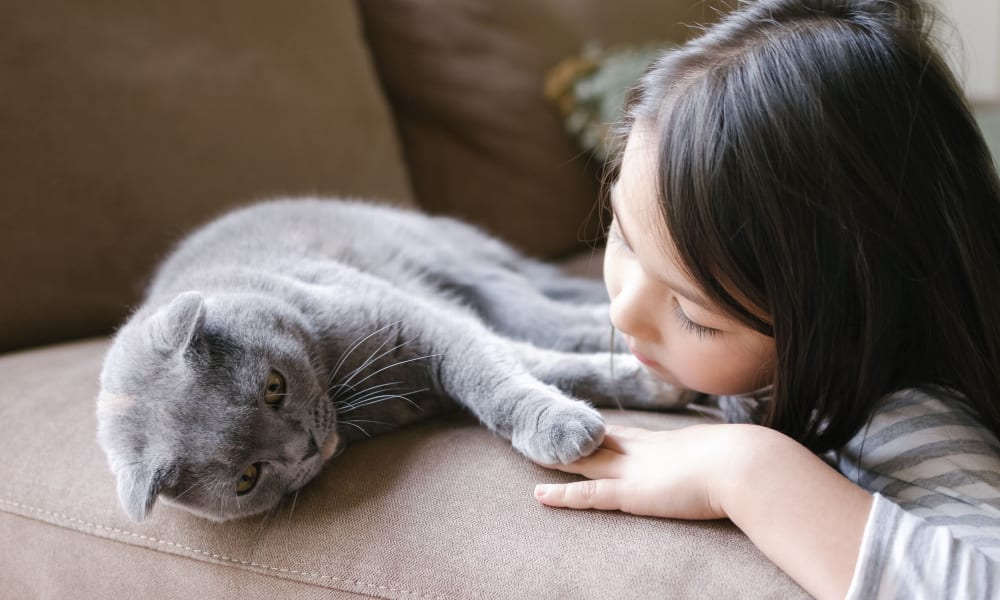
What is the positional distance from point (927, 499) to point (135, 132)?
1.33 metres

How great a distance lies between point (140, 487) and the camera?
0.88m

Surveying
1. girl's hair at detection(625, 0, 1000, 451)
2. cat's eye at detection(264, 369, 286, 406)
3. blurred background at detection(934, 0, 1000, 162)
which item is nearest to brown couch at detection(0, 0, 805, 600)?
cat's eye at detection(264, 369, 286, 406)

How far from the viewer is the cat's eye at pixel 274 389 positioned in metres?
0.97

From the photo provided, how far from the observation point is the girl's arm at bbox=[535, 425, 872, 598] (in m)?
0.72

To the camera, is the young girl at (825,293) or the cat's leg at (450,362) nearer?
the young girl at (825,293)

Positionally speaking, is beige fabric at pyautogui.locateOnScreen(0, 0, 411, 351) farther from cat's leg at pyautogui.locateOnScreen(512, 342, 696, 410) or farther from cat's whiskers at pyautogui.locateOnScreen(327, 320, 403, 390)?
cat's leg at pyautogui.locateOnScreen(512, 342, 696, 410)

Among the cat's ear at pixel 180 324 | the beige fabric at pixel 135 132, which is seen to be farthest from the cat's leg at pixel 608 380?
the beige fabric at pixel 135 132

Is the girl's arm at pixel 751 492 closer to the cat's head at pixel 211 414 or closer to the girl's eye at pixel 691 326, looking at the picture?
the girl's eye at pixel 691 326

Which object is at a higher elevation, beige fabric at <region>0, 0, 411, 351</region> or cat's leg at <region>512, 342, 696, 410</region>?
beige fabric at <region>0, 0, 411, 351</region>

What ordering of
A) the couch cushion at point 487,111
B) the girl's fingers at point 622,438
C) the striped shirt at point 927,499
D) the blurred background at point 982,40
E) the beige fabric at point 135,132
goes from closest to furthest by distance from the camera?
the striped shirt at point 927,499
the girl's fingers at point 622,438
the beige fabric at point 135,132
the couch cushion at point 487,111
the blurred background at point 982,40

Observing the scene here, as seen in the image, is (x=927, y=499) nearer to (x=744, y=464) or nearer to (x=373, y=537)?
(x=744, y=464)

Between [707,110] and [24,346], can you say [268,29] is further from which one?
[707,110]

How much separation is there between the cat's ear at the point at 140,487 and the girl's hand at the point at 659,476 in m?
0.42

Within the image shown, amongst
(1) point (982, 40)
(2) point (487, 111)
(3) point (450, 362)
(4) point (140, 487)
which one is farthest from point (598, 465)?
(1) point (982, 40)
